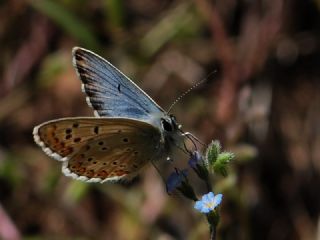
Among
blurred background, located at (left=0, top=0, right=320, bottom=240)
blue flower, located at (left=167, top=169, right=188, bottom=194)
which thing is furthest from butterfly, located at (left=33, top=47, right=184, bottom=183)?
blurred background, located at (left=0, top=0, right=320, bottom=240)

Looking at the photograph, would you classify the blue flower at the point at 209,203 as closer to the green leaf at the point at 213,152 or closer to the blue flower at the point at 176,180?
the green leaf at the point at 213,152

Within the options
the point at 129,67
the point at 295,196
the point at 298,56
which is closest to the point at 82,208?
the point at 129,67

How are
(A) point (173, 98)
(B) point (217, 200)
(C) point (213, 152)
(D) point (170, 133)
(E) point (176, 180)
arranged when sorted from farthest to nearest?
(A) point (173, 98) → (D) point (170, 133) → (E) point (176, 180) → (C) point (213, 152) → (B) point (217, 200)

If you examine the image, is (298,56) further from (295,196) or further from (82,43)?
(82,43)

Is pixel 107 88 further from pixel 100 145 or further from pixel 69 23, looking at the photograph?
pixel 69 23

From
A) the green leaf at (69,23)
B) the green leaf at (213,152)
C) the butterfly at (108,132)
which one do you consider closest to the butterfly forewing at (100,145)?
the butterfly at (108,132)

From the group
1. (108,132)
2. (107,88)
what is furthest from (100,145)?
(107,88)
